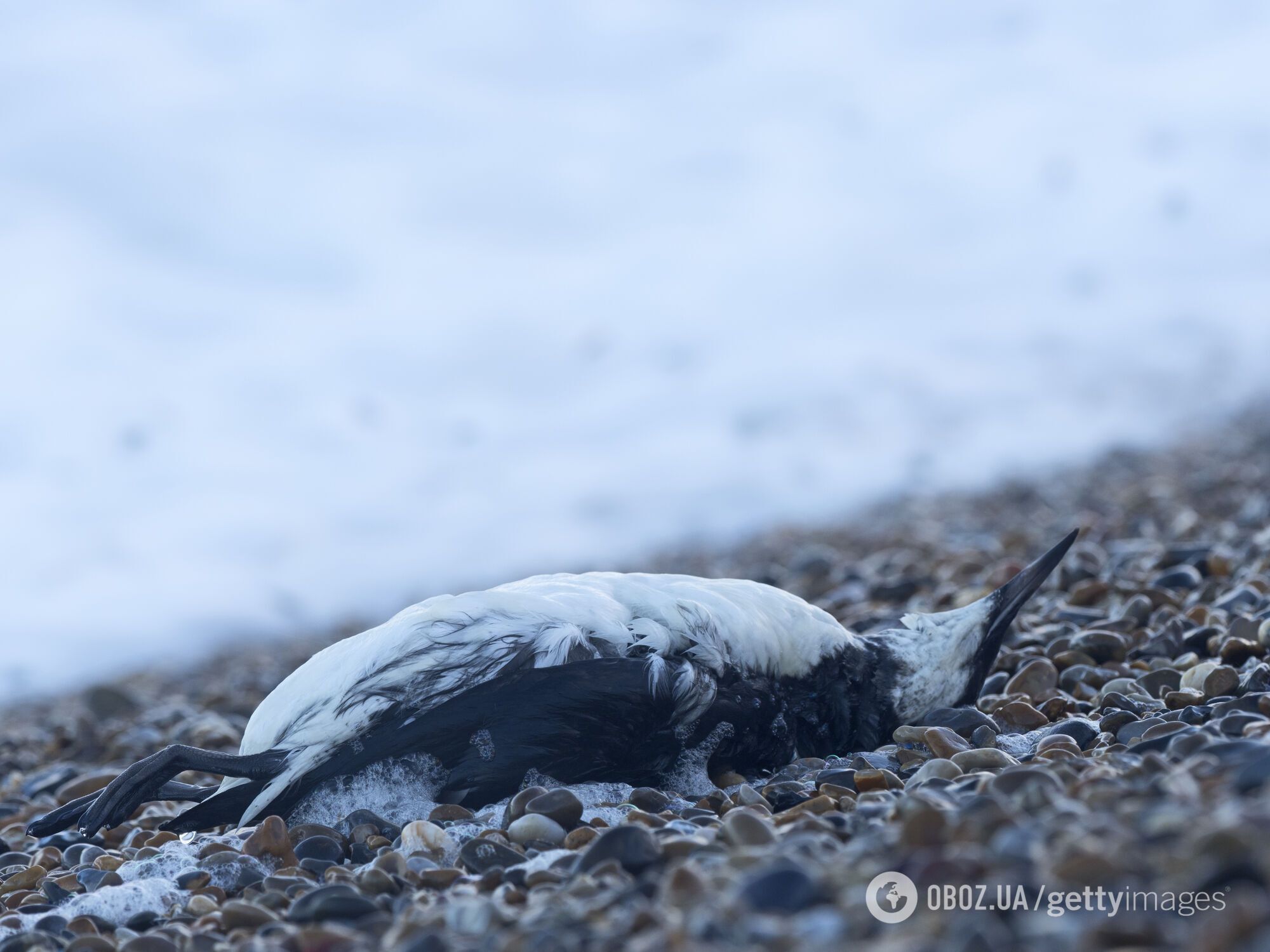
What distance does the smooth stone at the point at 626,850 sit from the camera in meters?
2.72

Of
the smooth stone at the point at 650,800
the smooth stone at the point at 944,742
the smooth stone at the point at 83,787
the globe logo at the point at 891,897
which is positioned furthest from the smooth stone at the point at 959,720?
the smooth stone at the point at 83,787

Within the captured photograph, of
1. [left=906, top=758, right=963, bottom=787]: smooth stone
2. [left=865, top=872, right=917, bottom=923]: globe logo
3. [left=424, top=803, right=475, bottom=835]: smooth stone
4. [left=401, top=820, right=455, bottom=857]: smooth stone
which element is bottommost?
[left=424, top=803, right=475, bottom=835]: smooth stone

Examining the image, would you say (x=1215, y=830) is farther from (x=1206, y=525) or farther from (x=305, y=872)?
(x=1206, y=525)

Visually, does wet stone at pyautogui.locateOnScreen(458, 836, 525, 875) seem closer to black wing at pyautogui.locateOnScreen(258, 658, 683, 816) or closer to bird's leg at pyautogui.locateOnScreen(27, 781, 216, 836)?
black wing at pyautogui.locateOnScreen(258, 658, 683, 816)

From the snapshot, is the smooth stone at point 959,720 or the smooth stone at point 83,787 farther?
the smooth stone at point 83,787

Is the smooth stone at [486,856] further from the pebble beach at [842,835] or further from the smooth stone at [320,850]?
the smooth stone at [320,850]

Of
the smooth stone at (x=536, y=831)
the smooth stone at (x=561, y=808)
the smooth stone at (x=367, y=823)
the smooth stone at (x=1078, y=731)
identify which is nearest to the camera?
the smooth stone at (x=536, y=831)

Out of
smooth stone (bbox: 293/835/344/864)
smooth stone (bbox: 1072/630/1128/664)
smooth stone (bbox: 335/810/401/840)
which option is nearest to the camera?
smooth stone (bbox: 293/835/344/864)

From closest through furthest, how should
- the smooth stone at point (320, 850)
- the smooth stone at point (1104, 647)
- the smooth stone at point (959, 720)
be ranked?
the smooth stone at point (320, 850) → the smooth stone at point (959, 720) → the smooth stone at point (1104, 647)

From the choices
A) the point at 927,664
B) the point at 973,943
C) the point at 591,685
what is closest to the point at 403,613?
the point at 591,685

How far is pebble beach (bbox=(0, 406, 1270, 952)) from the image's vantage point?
202cm

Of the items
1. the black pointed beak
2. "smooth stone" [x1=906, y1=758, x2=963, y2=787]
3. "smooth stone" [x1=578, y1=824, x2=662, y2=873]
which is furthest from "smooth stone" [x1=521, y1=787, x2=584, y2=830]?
the black pointed beak

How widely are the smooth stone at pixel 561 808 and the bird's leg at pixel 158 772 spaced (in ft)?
3.01

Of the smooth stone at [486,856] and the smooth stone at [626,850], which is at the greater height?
the smooth stone at [626,850]
